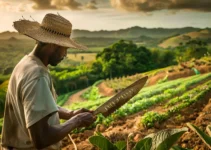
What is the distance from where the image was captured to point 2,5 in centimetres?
883

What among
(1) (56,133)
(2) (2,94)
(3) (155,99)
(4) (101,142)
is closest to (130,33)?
(3) (155,99)

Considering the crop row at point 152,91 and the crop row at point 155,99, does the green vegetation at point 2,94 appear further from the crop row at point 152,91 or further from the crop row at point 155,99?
the crop row at point 155,99

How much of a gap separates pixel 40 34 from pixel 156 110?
6.04 meters

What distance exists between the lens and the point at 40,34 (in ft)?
8.69

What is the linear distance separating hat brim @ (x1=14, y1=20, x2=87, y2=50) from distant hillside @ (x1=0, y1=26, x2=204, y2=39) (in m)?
6.41

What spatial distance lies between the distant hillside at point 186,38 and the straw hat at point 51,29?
7.27 metres

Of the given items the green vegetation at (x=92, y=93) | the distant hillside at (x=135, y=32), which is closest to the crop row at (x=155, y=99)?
the green vegetation at (x=92, y=93)

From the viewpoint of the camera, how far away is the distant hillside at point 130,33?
30.6ft

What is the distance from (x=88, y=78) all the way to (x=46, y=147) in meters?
6.70

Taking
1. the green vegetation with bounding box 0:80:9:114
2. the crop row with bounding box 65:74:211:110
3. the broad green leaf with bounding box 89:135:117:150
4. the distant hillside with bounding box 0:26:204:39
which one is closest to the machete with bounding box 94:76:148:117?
the broad green leaf with bounding box 89:135:117:150

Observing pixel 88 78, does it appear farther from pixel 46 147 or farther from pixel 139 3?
pixel 46 147

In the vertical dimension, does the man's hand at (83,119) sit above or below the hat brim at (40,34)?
below

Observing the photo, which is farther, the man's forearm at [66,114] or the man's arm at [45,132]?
the man's forearm at [66,114]

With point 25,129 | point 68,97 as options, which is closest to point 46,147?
point 25,129
